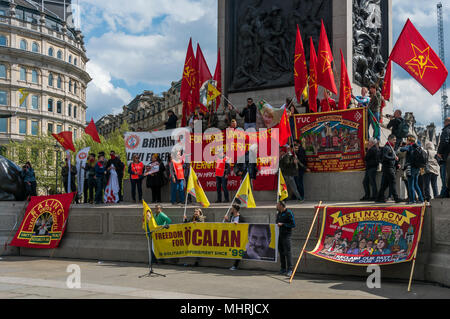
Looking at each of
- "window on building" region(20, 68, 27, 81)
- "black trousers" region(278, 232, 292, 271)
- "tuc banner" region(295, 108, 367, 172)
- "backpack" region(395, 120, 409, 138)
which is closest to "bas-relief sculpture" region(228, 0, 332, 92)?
"tuc banner" region(295, 108, 367, 172)

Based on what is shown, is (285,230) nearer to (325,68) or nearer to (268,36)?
(325,68)

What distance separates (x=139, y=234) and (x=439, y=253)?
846 centimetres

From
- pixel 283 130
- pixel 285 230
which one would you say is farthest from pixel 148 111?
pixel 285 230

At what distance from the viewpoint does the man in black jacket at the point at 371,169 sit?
1428cm

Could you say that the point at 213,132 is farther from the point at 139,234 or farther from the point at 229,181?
the point at 139,234

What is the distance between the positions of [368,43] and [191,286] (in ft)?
43.4

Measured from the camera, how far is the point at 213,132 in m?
18.9

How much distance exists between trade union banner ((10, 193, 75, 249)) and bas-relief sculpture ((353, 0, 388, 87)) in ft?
36.6

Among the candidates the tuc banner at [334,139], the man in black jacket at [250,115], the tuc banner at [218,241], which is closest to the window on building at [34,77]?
the man in black jacket at [250,115]

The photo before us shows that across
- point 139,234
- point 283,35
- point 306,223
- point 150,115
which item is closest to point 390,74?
point 283,35

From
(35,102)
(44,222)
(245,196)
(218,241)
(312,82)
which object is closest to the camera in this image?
(218,241)

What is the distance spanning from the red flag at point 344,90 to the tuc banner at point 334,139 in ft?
2.95

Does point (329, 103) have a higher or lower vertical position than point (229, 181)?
higher

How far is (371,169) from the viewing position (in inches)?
570
